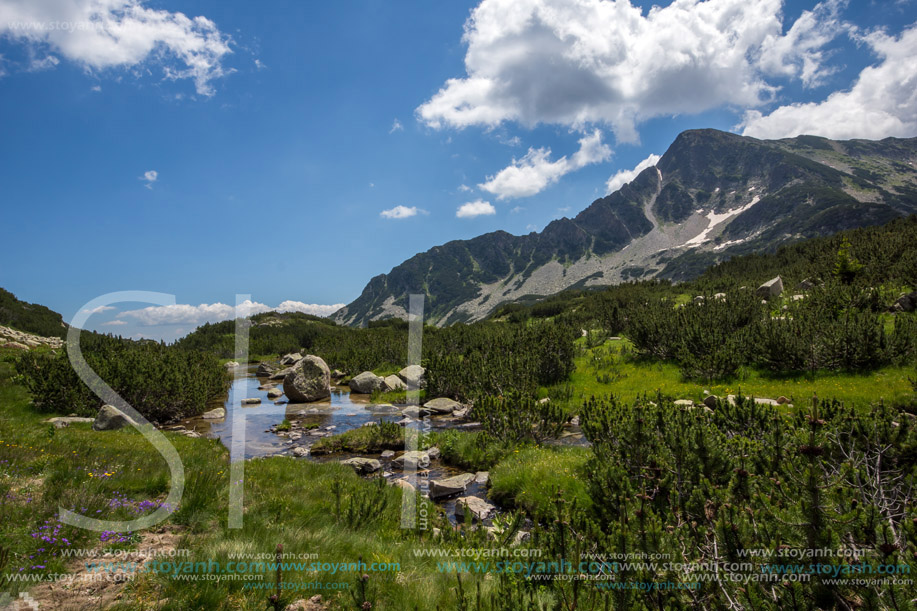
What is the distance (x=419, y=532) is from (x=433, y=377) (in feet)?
60.1

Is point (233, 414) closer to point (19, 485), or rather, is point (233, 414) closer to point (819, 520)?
point (19, 485)

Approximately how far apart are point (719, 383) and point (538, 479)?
11.7 metres

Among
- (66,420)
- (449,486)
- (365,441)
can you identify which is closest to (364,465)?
(365,441)


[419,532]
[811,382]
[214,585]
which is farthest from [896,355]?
[214,585]

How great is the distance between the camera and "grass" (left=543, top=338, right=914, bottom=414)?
1268cm

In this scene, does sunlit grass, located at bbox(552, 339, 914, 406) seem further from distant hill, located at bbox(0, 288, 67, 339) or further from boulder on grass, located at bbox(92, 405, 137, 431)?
distant hill, located at bbox(0, 288, 67, 339)

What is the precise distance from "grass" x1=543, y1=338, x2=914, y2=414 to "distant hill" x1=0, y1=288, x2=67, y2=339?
1991 inches

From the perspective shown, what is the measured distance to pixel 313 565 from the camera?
4383 mm

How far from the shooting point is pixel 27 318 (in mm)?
39281

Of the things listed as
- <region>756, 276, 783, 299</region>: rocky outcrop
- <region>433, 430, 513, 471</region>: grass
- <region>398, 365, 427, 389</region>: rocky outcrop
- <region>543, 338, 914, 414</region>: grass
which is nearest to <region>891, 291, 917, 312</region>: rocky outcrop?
A: <region>543, 338, 914, 414</region>: grass

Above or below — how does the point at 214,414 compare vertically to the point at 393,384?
below

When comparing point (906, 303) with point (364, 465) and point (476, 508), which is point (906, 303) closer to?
point (476, 508)

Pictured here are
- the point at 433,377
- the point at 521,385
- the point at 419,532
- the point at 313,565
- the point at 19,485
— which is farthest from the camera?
the point at 433,377

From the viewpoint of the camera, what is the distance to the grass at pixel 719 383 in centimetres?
1268
